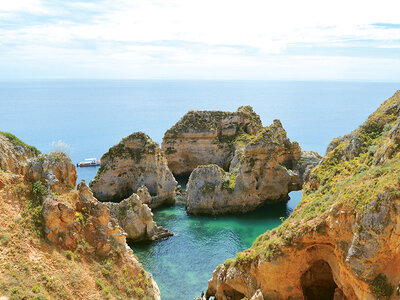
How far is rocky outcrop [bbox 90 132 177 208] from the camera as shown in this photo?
169ft

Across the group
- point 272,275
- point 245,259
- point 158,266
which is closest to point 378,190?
point 272,275

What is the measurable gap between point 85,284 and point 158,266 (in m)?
17.5

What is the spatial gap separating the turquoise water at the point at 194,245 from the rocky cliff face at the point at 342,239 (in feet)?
→ 19.6

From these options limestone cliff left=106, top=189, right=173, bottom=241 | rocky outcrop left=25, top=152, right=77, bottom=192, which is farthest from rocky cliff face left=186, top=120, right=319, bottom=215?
rocky outcrop left=25, top=152, right=77, bottom=192


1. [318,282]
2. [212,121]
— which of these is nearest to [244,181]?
[212,121]

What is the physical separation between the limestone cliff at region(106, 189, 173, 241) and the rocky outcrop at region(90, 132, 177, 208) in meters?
11.8

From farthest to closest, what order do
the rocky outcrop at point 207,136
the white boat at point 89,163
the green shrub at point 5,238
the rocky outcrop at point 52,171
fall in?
the white boat at point 89,163
the rocky outcrop at point 207,136
the rocky outcrop at point 52,171
the green shrub at point 5,238

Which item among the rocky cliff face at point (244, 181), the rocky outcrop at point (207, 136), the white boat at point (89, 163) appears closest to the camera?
the rocky cliff face at point (244, 181)

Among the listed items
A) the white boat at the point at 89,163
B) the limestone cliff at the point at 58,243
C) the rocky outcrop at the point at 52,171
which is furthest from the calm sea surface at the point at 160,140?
the rocky outcrop at the point at 52,171

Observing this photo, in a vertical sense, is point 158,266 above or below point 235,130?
below

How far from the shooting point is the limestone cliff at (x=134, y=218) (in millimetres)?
38156

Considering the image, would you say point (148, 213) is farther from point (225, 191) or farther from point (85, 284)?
point (85, 284)

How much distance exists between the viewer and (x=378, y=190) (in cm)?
1680

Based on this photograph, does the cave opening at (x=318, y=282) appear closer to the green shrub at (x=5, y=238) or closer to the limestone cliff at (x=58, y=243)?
the limestone cliff at (x=58, y=243)
